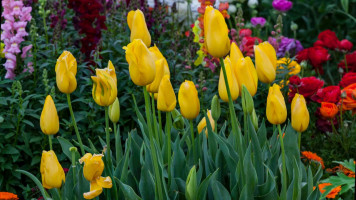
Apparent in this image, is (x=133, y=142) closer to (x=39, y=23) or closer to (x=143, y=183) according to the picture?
(x=143, y=183)

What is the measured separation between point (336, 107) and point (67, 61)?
1.60m

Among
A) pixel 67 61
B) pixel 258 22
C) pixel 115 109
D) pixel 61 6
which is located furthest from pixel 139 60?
pixel 258 22

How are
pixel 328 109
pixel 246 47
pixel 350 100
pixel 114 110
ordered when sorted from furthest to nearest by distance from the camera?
1. pixel 246 47
2. pixel 350 100
3. pixel 328 109
4. pixel 114 110

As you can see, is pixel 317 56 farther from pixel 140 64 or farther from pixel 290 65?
pixel 140 64

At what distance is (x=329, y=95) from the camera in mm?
2754

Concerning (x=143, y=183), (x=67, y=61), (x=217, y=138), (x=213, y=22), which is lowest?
(x=143, y=183)

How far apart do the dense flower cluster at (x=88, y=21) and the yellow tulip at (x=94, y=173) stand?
5.57 ft

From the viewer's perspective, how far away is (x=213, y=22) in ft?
4.38

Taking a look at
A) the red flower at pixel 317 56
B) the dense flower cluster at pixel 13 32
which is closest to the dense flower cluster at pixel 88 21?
the dense flower cluster at pixel 13 32

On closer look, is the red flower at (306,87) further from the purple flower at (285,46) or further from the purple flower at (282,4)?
the purple flower at (282,4)

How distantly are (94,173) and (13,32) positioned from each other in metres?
1.82

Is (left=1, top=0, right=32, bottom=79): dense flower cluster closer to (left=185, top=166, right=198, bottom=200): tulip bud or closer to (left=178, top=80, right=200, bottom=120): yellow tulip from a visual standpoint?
(left=178, top=80, right=200, bottom=120): yellow tulip

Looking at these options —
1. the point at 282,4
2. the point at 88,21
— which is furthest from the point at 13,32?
the point at 282,4

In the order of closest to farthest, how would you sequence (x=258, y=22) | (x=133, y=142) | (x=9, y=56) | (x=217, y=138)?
(x=217, y=138) < (x=133, y=142) < (x=9, y=56) < (x=258, y=22)
